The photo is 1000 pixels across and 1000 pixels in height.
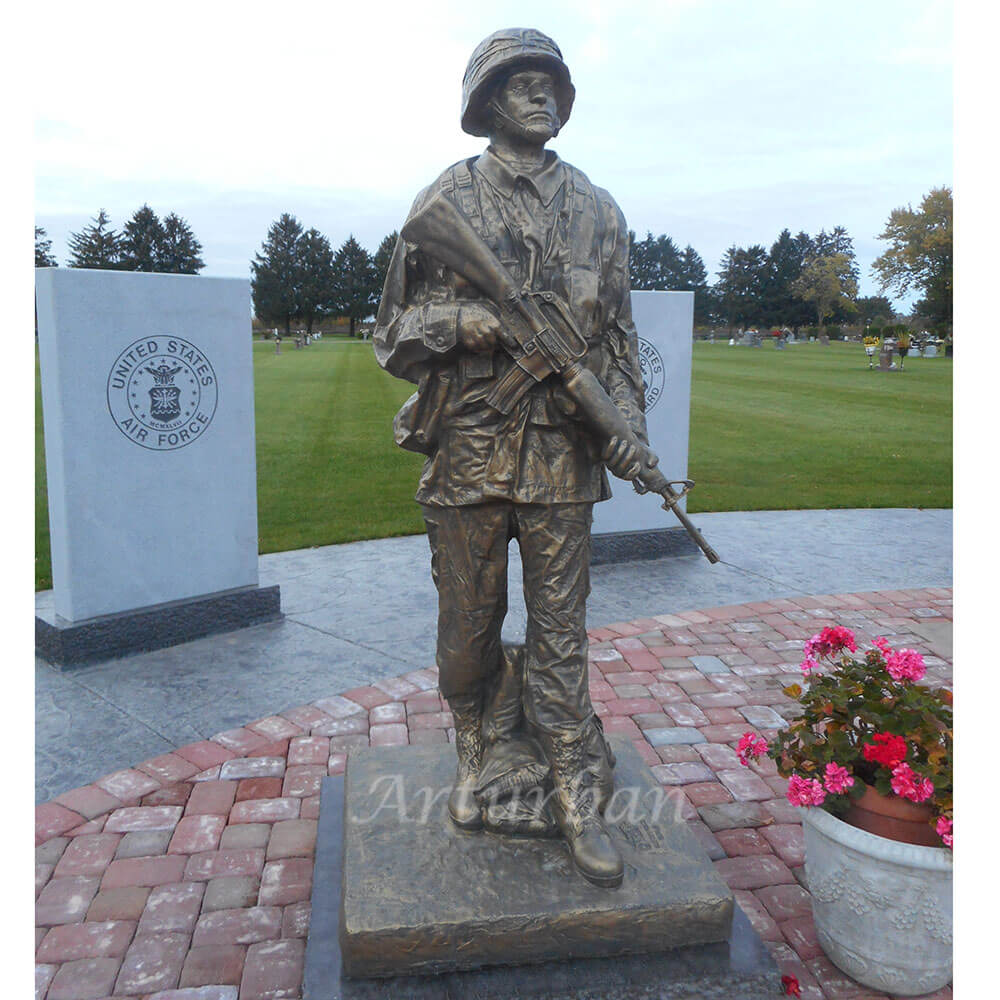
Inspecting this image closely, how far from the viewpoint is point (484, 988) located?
270 centimetres

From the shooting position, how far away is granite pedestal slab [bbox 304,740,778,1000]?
270cm

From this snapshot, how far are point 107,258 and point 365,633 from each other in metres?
62.2

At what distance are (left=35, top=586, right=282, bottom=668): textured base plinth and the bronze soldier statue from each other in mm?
3364

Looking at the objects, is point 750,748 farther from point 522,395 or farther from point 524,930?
point 522,395

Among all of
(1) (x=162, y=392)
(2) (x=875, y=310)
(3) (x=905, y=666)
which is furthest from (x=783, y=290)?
(3) (x=905, y=666)

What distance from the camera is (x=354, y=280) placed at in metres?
69.6

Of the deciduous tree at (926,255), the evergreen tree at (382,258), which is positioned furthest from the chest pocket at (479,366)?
the evergreen tree at (382,258)

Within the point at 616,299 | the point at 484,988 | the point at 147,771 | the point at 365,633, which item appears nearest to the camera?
the point at 484,988

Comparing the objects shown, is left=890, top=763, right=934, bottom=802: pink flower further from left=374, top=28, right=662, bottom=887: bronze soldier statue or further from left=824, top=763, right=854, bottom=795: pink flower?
left=374, top=28, right=662, bottom=887: bronze soldier statue

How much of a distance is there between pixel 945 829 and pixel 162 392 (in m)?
5.04

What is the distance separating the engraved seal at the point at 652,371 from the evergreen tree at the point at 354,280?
63195 mm
